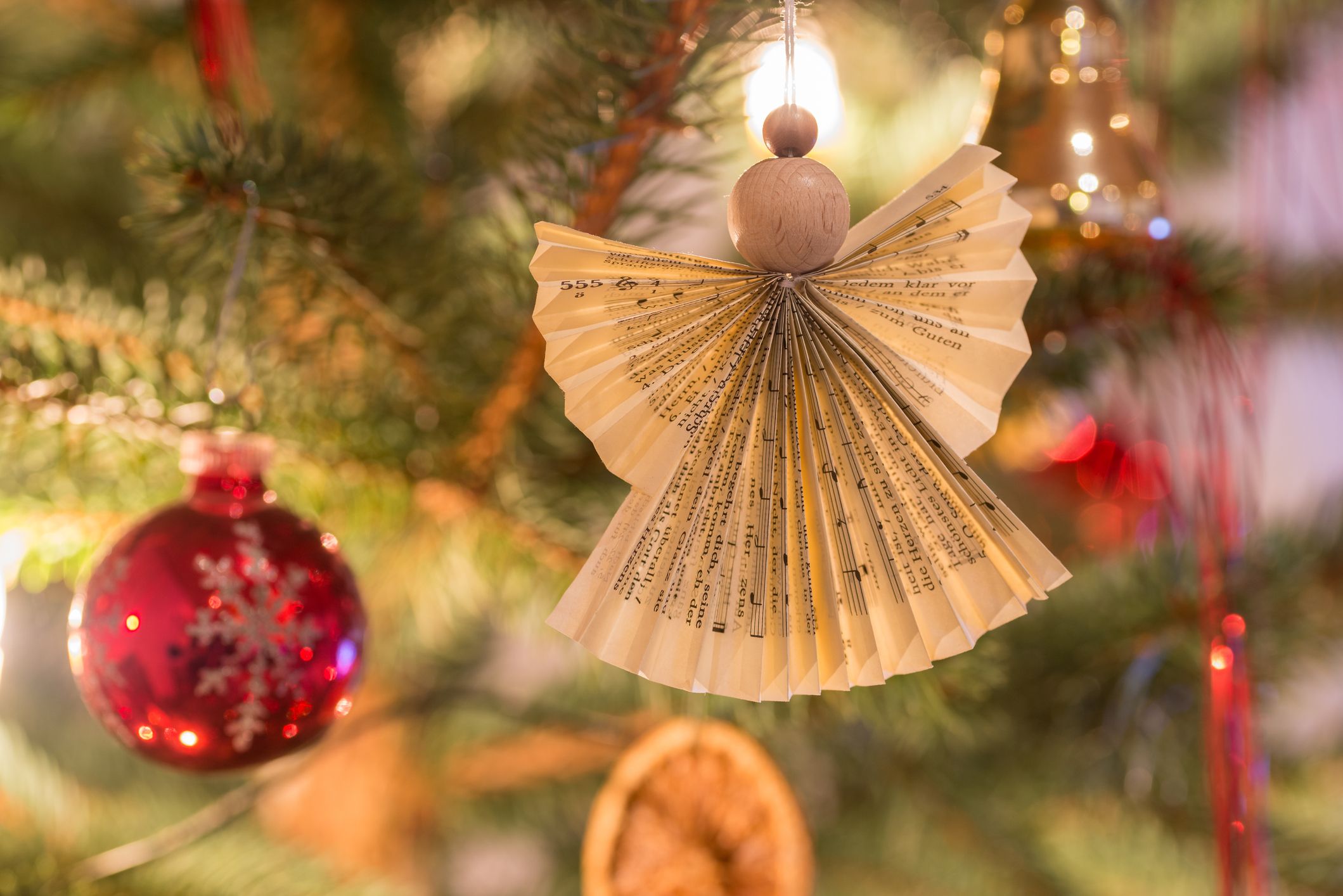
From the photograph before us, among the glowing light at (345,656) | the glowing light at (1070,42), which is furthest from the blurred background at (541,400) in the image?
the glowing light at (345,656)

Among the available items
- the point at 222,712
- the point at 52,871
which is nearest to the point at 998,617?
the point at 222,712

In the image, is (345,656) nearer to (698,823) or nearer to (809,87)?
(698,823)

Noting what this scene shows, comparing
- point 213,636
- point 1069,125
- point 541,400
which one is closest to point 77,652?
point 213,636

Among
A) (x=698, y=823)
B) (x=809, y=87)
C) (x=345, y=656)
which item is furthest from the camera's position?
(x=809, y=87)

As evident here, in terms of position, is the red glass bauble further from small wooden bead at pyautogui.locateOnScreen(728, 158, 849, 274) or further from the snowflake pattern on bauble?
small wooden bead at pyautogui.locateOnScreen(728, 158, 849, 274)

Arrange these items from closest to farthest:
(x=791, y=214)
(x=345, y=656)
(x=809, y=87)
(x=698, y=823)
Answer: (x=791, y=214)
(x=345, y=656)
(x=698, y=823)
(x=809, y=87)

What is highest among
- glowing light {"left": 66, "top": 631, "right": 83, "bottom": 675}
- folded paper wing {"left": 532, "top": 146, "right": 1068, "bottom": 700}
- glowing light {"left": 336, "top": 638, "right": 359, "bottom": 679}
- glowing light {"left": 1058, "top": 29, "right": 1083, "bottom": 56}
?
glowing light {"left": 1058, "top": 29, "right": 1083, "bottom": 56}

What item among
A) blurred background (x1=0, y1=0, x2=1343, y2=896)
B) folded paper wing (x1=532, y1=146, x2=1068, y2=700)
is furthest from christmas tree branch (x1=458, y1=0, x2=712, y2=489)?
folded paper wing (x1=532, y1=146, x2=1068, y2=700)
